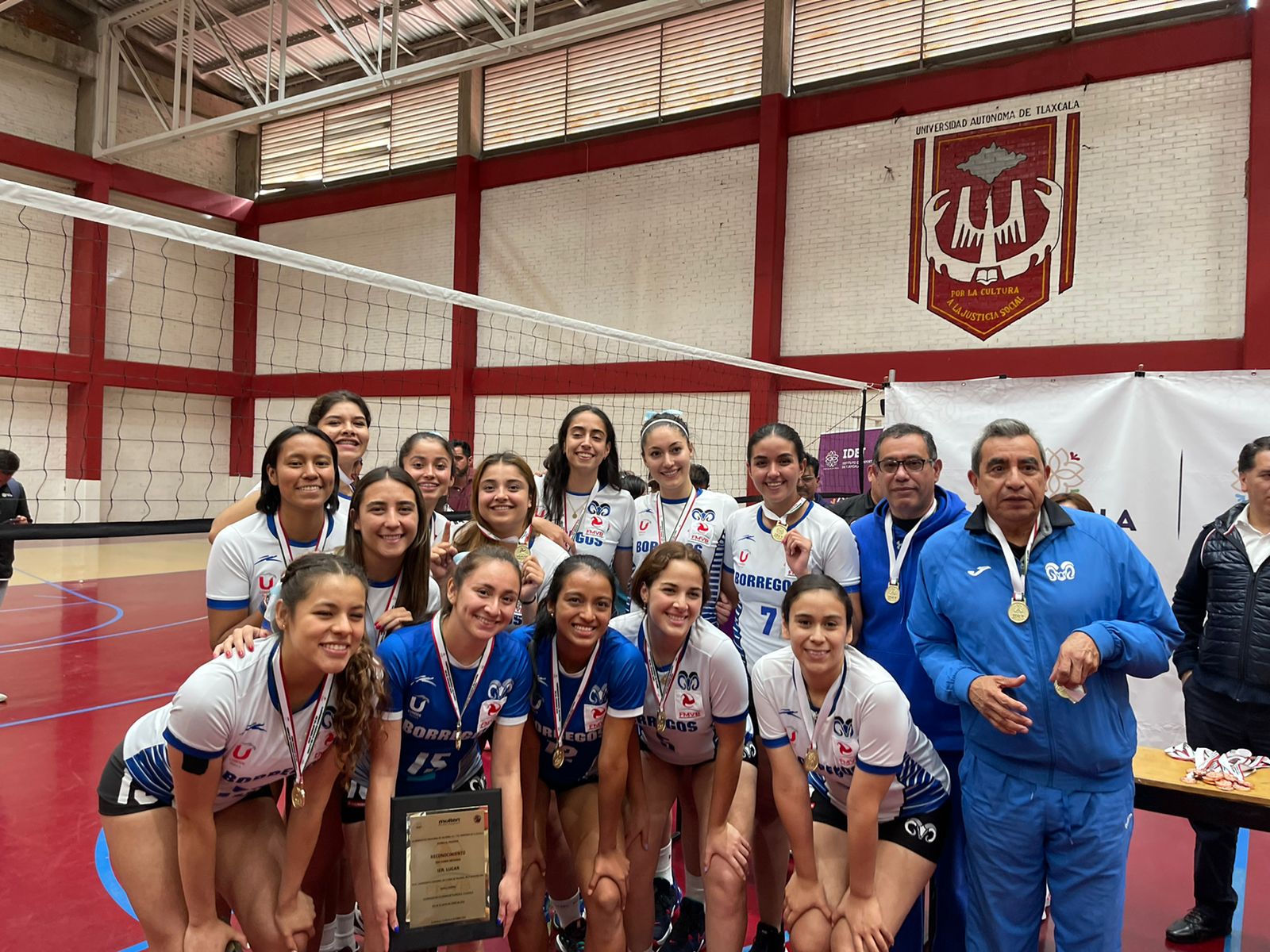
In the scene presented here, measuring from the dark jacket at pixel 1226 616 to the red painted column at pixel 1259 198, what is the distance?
622 cm

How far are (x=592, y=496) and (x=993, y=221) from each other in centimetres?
803

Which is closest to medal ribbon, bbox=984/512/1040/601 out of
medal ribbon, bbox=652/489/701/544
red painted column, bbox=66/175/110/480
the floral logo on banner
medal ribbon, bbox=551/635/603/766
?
medal ribbon, bbox=551/635/603/766

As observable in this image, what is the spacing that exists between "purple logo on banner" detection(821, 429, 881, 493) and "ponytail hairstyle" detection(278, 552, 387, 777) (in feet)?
17.0

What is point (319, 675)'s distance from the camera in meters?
2.31

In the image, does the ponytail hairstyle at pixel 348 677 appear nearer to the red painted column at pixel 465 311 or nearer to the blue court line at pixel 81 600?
the blue court line at pixel 81 600

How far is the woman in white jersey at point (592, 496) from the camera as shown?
3686mm

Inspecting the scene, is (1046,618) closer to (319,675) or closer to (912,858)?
(912,858)

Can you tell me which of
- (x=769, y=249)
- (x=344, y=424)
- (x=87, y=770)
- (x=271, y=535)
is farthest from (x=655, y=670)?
(x=769, y=249)

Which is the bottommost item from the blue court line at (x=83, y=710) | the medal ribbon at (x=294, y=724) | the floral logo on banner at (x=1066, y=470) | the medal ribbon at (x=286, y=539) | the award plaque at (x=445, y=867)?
the blue court line at (x=83, y=710)

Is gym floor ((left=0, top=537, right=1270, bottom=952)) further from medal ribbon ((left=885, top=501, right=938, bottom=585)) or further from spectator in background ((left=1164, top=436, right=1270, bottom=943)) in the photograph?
medal ribbon ((left=885, top=501, right=938, bottom=585))

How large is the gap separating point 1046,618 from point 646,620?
128 centimetres

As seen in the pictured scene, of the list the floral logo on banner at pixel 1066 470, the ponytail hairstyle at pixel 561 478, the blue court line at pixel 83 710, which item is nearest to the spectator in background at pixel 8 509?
the blue court line at pixel 83 710

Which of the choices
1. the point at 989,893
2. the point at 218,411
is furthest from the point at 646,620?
the point at 218,411

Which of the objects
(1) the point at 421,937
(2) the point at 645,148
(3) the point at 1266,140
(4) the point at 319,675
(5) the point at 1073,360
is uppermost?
(2) the point at 645,148
